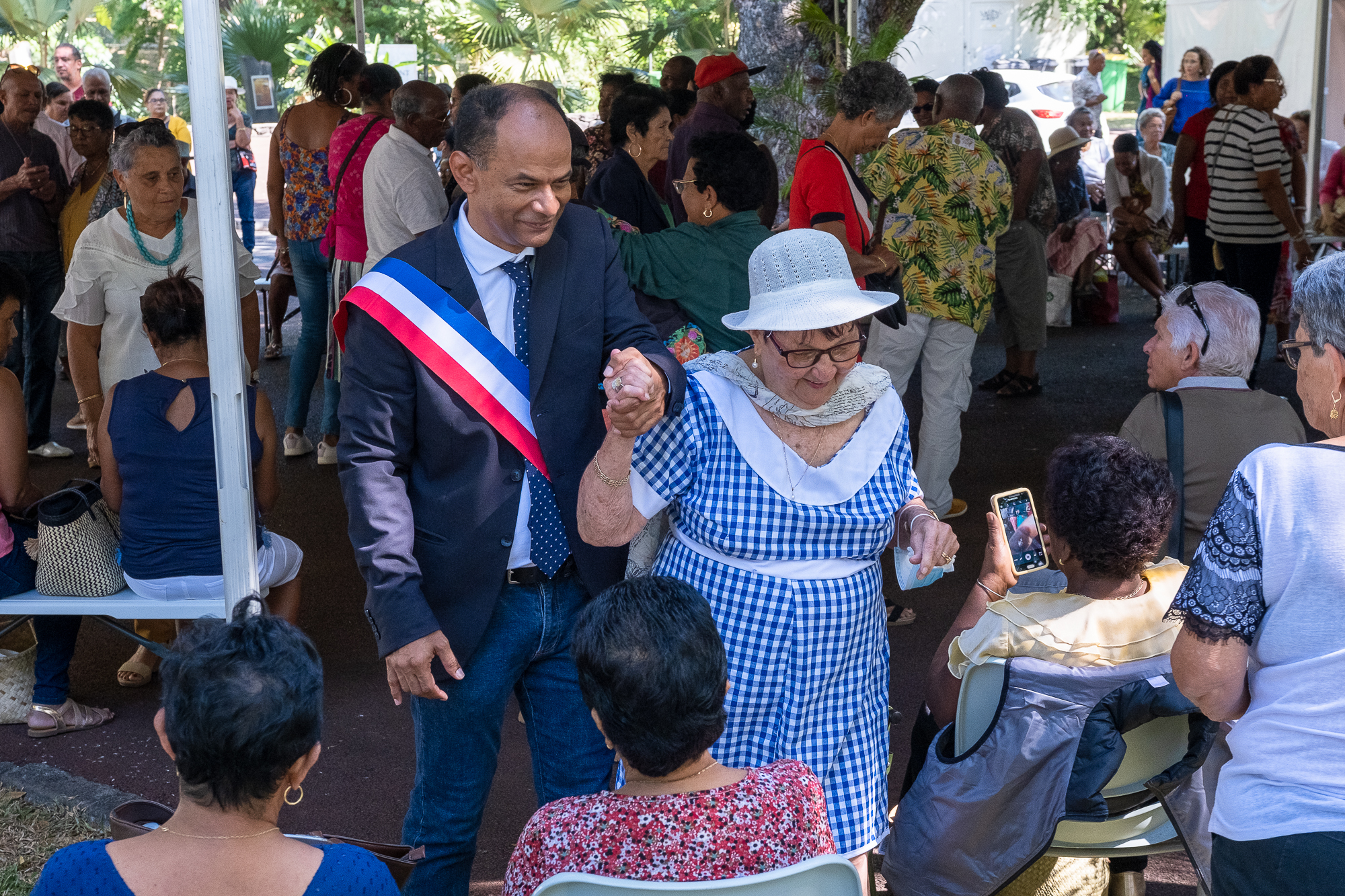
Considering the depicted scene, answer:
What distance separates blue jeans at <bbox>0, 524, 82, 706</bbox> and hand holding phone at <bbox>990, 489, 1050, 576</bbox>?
3.16 meters

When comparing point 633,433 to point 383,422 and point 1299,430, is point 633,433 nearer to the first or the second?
point 383,422

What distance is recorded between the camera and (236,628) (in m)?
1.87

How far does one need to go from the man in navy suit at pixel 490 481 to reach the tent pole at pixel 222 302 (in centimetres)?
88

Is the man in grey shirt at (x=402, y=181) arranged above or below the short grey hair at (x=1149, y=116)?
below

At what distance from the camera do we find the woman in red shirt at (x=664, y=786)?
5.85ft

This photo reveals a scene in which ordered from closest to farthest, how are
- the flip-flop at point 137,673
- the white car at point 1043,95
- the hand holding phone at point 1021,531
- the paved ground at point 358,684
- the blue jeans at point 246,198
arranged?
1. the hand holding phone at point 1021,531
2. the paved ground at point 358,684
3. the flip-flop at point 137,673
4. the blue jeans at point 246,198
5. the white car at point 1043,95

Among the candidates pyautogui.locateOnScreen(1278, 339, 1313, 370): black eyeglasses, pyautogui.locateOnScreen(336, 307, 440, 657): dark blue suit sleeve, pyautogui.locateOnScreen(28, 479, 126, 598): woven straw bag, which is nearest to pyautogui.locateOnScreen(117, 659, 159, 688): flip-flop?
pyautogui.locateOnScreen(28, 479, 126, 598): woven straw bag

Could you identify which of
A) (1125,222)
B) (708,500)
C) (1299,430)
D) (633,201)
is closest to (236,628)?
(708,500)

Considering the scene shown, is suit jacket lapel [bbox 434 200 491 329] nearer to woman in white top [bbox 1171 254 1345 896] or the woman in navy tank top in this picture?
woman in white top [bbox 1171 254 1345 896]

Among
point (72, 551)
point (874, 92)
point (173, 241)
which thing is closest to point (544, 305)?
point (72, 551)

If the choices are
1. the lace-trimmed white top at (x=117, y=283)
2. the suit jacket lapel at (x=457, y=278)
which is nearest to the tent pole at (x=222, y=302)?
the suit jacket lapel at (x=457, y=278)

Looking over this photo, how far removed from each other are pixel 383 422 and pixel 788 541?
2.62 feet

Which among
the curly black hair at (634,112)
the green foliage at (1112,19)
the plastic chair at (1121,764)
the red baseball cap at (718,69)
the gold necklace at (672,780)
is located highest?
the green foliage at (1112,19)

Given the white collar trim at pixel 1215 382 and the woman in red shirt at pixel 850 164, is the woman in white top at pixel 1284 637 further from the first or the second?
the woman in red shirt at pixel 850 164
